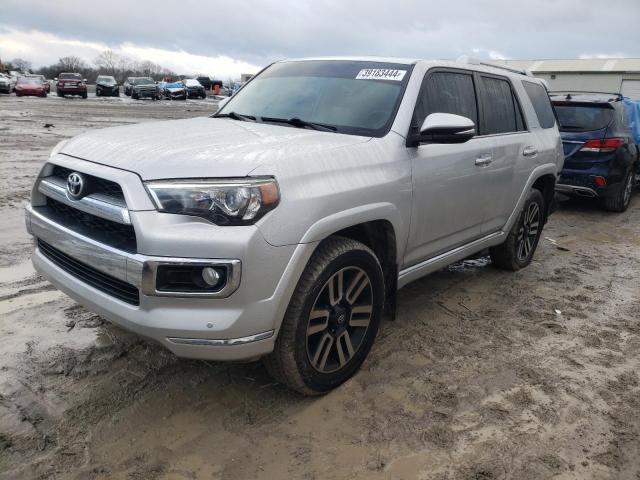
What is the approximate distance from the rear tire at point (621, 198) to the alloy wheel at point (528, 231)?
375 cm

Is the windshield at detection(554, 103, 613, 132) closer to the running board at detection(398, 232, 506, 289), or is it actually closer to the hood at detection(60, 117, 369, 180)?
the running board at detection(398, 232, 506, 289)

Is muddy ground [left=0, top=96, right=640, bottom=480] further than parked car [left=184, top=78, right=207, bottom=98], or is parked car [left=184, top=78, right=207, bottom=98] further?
parked car [left=184, top=78, right=207, bottom=98]

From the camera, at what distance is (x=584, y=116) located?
8352mm

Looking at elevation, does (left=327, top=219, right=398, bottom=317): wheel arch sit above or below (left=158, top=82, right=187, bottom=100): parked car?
below

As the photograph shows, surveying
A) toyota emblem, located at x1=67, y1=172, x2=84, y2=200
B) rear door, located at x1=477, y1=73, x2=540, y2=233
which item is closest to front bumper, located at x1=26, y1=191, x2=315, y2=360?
toyota emblem, located at x1=67, y1=172, x2=84, y2=200

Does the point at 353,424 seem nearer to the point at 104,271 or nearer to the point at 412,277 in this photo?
the point at 412,277

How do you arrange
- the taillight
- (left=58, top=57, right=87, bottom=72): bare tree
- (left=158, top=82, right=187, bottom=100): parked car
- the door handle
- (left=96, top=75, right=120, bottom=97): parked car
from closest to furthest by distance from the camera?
the door handle, the taillight, (left=96, top=75, right=120, bottom=97): parked car, (left=158, top=82, right=187, bottom=100): parked car, (left=58, top=57, right=87, bottom=72): bare tree

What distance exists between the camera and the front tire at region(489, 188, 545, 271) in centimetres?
527

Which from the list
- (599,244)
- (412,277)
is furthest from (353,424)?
(599,244)

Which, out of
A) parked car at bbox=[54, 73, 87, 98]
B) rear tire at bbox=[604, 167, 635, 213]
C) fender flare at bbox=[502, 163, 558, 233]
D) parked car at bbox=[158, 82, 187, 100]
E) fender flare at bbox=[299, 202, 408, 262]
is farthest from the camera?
parked car at bbox=[158, 82, 187, 100]

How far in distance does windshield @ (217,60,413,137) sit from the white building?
126 ft

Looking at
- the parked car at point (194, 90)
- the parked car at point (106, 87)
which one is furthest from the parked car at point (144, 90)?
the parked car at point (194, 90)

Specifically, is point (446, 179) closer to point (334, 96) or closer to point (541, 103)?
point (334, 96)

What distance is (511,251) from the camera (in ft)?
17.5
